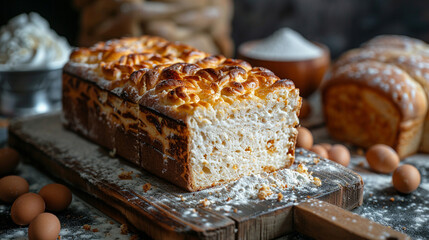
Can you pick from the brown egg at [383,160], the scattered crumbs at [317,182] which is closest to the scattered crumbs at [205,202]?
the scattered crumbs at [317,182]

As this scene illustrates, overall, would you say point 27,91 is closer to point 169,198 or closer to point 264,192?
point 169,198

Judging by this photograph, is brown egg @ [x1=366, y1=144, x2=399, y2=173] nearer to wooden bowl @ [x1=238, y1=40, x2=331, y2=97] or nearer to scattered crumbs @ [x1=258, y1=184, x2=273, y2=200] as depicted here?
scattered crumbs @ [x1=258, y1=184, x2=273, y2=200]

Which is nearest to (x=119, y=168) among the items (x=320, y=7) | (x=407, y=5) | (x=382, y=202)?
(x=382, y=202)

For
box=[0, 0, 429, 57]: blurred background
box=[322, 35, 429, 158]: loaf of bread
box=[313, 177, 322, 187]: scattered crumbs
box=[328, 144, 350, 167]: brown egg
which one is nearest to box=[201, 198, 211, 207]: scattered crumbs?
box=[313, 177, 322, 187]: scattered crumbs

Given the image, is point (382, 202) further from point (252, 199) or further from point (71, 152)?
point (71, 152)

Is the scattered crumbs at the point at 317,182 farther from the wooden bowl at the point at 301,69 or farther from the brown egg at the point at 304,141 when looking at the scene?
the wooden bowl at the point at 301,69
